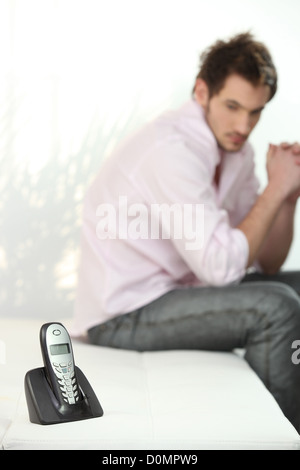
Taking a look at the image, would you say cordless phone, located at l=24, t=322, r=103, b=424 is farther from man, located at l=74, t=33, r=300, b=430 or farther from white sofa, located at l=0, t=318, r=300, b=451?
man, located at l=74, t=33, r=300, b=430

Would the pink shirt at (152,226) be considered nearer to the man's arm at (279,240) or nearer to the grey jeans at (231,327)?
the grey jeans at (231,327)

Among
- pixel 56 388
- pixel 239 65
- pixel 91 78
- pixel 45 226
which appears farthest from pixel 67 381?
pixel 91 78

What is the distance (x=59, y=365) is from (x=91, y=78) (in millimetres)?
1920

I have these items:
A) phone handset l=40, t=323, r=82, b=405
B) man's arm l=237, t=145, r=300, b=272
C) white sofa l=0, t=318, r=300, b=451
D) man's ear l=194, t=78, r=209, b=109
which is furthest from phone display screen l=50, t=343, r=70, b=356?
man's ear l=194, t=78, r=209, b=109

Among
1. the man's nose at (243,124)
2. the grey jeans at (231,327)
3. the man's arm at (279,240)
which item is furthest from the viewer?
the man's arm at (279,240)

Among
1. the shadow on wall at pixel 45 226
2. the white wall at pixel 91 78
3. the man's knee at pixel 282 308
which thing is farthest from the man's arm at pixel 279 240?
the shadow on wall at pixel 45 226

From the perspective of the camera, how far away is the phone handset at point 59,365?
3.61 feet

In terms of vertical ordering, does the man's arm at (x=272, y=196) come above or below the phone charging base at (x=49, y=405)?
above

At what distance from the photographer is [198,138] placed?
1.79 m

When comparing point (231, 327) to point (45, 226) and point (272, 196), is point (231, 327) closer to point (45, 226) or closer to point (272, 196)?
point (272, 196)

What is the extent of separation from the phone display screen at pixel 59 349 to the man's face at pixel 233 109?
892mm

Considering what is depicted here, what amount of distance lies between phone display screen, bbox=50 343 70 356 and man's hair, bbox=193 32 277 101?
96cm

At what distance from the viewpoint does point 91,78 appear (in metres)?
2.85
